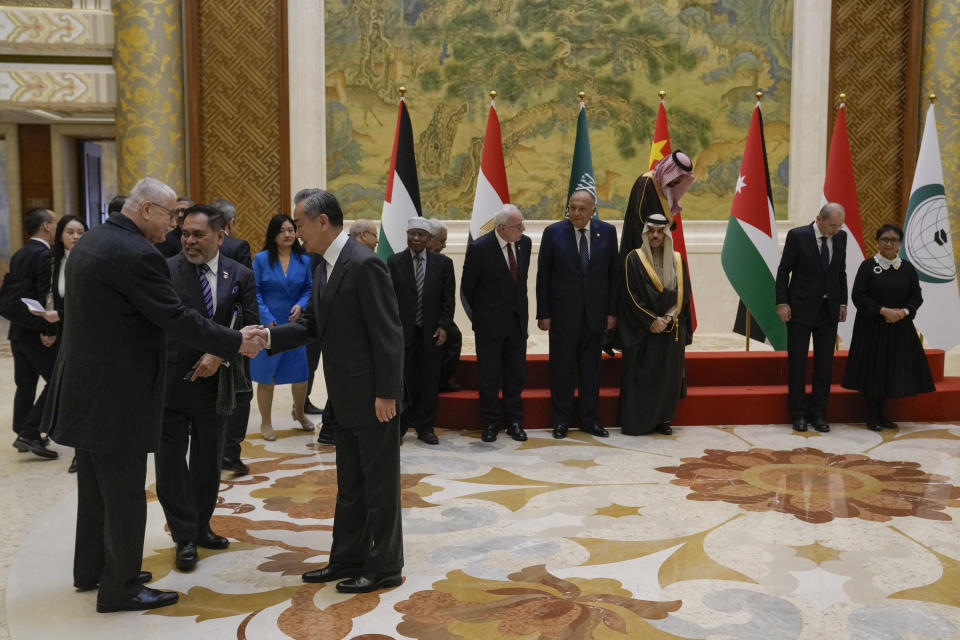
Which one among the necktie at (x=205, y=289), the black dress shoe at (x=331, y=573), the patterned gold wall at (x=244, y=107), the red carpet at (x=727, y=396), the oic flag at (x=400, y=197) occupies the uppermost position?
the patterned gold wall at (x=244, y=107)

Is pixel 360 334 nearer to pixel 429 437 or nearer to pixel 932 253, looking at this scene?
pixel 429 437

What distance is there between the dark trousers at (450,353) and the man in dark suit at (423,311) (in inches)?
8.1

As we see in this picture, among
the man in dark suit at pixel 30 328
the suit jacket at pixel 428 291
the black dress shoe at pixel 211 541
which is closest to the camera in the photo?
the black dress shoe at pixel 211 541

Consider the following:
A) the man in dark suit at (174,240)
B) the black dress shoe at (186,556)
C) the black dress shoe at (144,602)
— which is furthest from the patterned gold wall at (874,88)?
the black dress shoe at (144,602)

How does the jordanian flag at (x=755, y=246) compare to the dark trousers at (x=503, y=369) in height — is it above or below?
above

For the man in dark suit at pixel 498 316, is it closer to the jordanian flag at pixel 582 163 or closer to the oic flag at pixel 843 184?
the jordanian flag at pixel 582 163

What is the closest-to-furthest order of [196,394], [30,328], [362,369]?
1. [362,369]
2. [196,394]
3. [30,328]

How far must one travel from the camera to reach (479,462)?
5734mm

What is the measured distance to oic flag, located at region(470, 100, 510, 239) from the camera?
761cm

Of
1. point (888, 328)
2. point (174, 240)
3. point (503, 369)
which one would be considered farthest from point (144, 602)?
point (888, 328)

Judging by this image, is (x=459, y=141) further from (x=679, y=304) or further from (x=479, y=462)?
(x=479, y=462)

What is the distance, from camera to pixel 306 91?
1034 cm

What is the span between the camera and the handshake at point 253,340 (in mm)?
3674

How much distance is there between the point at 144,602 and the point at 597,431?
12.3 feet
